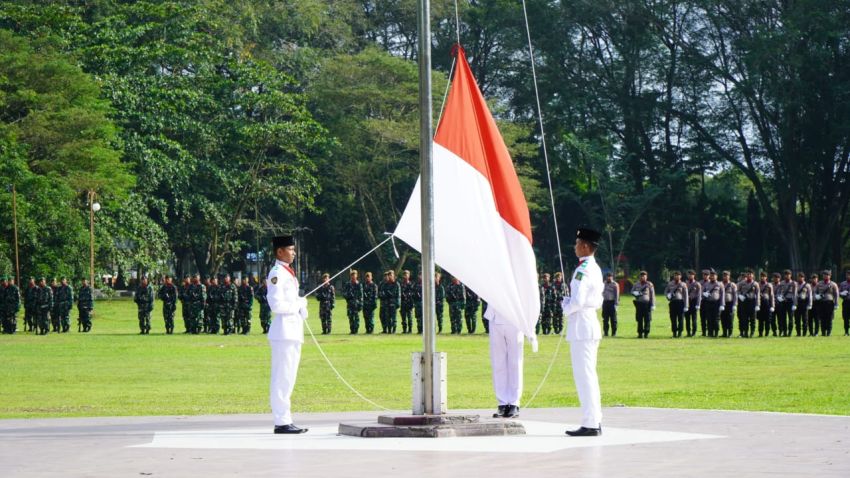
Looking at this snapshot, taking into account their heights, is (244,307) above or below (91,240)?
below

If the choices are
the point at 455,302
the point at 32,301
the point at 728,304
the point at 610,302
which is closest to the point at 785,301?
the point at 728,304

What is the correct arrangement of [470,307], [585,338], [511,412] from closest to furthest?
[585,338] → [511,412] → [470,307]

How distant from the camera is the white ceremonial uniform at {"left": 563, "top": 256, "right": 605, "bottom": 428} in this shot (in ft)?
36.1

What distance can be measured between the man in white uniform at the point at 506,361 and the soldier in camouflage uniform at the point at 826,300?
68.4ft

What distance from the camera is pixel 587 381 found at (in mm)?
11016

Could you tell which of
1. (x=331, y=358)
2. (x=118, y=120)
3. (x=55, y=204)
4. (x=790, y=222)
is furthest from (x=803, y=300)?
(x=790, y=222)

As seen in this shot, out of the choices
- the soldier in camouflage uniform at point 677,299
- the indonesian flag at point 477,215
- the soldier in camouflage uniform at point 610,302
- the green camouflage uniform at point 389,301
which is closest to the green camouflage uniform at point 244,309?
the green camouflage uniform at point 389,301

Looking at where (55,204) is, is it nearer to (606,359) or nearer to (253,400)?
(606,359)

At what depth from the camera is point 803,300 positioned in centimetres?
3219

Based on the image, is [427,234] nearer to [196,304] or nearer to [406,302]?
[406,302]

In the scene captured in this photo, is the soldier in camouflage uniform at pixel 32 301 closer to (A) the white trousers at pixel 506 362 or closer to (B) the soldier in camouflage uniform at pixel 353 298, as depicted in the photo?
(B) the soldier in camouflage uniform at pixel 353 298

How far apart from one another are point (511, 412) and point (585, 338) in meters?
1.53

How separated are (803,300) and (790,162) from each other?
31530mm

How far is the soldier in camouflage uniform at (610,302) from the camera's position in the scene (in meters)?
31.2
